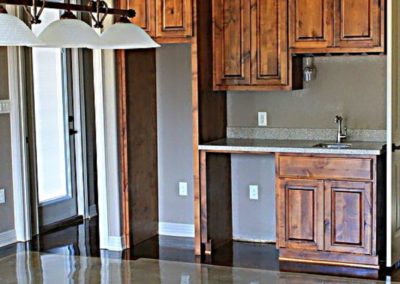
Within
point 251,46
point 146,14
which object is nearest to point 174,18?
point 146,14

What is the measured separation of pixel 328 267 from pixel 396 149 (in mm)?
964

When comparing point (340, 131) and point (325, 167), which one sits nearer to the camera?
point (325, 167)

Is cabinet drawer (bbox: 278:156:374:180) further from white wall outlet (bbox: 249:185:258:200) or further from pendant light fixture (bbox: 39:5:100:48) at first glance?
pendant light fixture (bbox: 39:5:100:48)

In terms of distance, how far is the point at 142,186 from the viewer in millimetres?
5930

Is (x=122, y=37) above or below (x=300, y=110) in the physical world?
above

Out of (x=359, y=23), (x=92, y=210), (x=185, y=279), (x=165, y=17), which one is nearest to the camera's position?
(x=185, y=279)

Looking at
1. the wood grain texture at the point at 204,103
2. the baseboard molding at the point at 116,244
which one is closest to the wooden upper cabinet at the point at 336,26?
the wood grain texture at the point at 204,103

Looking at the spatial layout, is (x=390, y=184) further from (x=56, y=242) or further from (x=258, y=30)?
(x=56, y=242)

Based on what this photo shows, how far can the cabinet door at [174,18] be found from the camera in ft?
17.4

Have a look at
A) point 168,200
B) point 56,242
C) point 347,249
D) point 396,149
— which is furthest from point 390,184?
point 56,242

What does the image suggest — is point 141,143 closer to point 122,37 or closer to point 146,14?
point 146,14

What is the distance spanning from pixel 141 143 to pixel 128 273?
379 cm

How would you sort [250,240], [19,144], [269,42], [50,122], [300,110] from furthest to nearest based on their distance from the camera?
1. [50,122]
2. [19,144]
3. [250,240]
4. [300,110]
5. [269,42]

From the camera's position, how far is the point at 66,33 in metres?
2.37
